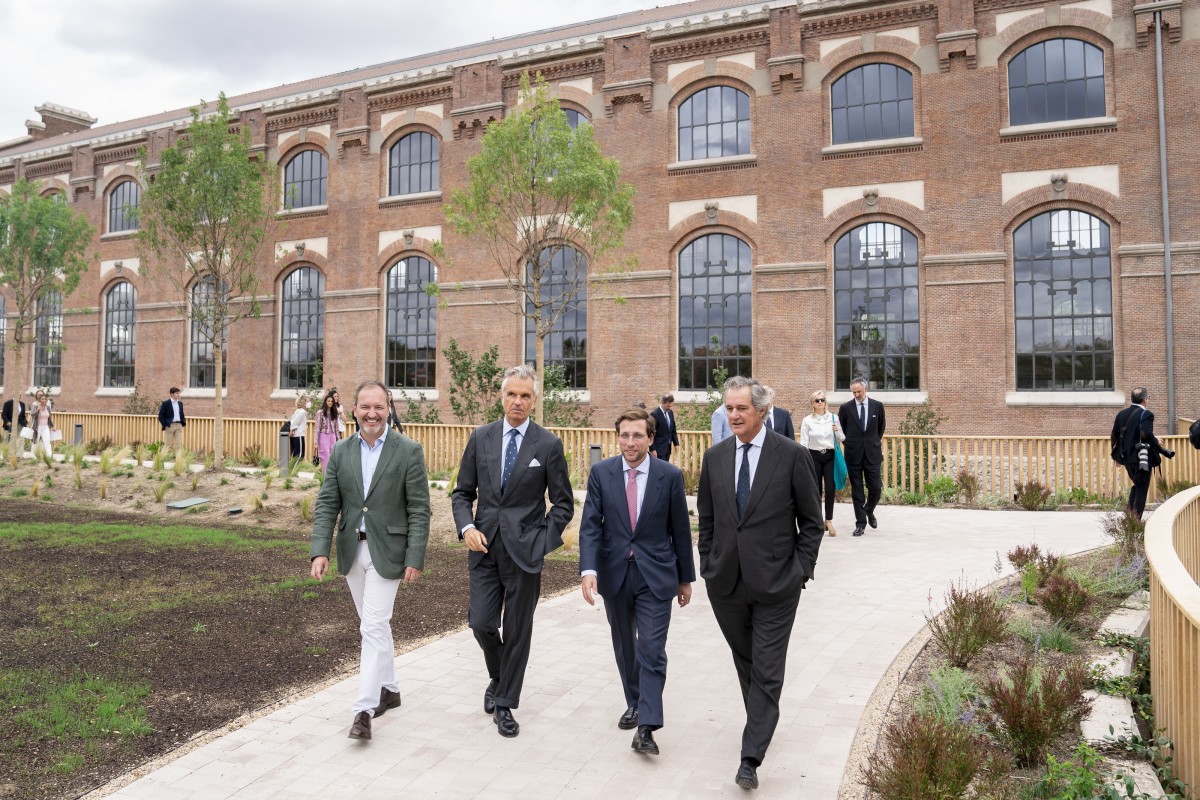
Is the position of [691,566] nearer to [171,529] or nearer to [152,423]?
[171,529]

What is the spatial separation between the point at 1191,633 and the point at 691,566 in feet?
7.42

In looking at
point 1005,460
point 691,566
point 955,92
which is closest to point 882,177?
point 955,92

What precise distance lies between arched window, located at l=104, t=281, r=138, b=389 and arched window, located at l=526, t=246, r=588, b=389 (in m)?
16.3

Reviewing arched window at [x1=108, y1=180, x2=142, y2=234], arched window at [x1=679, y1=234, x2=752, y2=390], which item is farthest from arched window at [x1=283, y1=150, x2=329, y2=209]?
arched window at [x1=679, y1=234, x2=752, y2=390]

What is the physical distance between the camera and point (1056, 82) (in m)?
19.4

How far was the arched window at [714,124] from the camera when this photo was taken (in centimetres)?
2203

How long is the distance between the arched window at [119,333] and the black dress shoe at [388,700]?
29880mm

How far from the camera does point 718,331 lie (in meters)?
21.9

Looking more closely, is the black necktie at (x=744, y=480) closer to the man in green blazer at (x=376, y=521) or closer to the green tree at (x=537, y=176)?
the man in green blazer at (x=376, y=521)

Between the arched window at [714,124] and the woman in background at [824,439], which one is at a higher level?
the arched window at [714,124]

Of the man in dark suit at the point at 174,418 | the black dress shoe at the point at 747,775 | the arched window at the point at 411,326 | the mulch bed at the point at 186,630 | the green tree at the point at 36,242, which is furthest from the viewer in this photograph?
the arched window at the point at 411,326

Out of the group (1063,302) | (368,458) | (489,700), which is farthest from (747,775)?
(1063,302)

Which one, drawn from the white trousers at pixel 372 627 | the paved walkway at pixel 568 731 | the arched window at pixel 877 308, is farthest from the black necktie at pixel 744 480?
the arched window at pixel 877 308

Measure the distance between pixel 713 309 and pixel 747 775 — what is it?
61.7 ft
